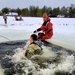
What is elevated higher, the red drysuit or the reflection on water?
the red drysuit

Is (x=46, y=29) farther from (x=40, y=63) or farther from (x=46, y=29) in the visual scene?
(x=40, y=63)

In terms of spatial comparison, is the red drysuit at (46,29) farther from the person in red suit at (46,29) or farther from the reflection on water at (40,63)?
the reflection on water at (40,63)

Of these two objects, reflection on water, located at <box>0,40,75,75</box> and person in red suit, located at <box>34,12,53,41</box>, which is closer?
reflection on water, located at <box>0,40,75,75</box>

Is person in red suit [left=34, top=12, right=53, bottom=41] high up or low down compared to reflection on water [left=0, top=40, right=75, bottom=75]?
up

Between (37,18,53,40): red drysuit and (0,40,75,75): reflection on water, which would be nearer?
(0,40,75,75): reflection on water

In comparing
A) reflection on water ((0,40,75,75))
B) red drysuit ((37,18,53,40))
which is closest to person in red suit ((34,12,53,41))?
red drysuit ((37,18,53,40))

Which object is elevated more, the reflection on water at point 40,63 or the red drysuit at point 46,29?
the red drysuit at point 46,29

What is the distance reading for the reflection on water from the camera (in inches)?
294

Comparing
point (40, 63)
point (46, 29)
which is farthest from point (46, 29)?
point (40, 63)

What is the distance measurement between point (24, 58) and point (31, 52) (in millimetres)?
339

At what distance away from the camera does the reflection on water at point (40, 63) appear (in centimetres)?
746

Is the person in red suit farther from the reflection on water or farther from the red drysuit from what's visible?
the reflection on water

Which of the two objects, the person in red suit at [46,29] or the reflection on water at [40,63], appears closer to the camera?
the reflection on water at [40,63]

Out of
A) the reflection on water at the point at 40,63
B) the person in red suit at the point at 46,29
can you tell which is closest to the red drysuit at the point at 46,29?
the person in red suit at the point at 46,29
